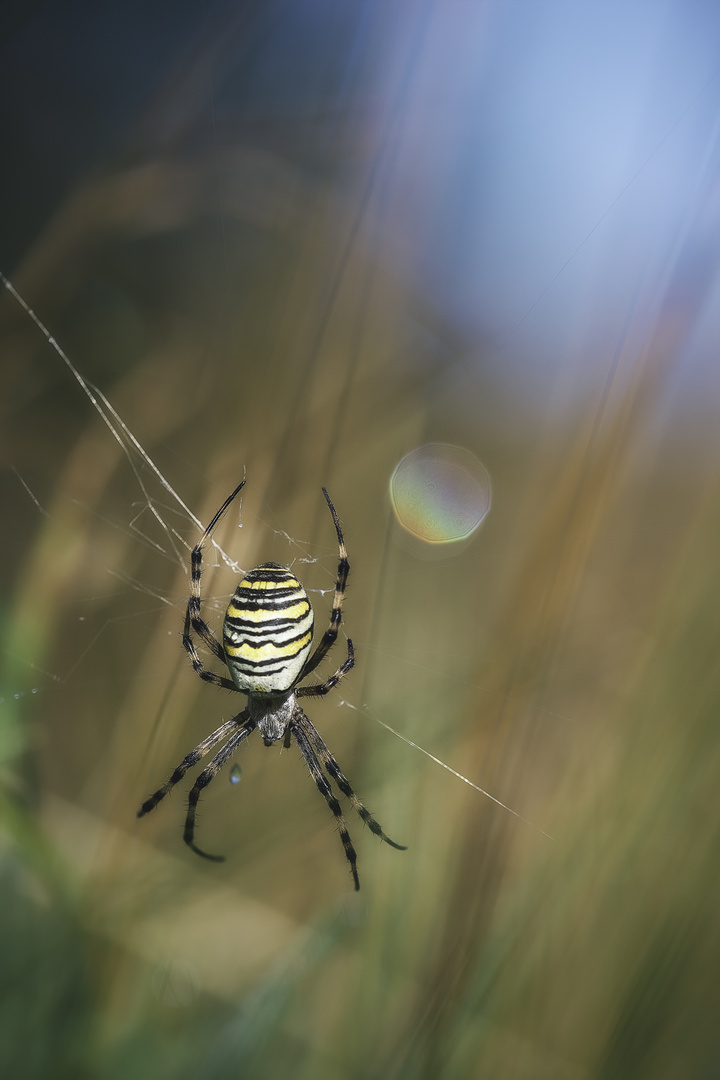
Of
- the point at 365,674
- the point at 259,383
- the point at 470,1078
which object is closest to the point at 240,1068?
the point at 470,1078

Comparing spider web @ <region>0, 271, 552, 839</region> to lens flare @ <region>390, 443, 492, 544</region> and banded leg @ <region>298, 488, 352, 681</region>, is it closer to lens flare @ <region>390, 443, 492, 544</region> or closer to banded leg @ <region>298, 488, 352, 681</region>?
→ banded leg @ <region>298, 488, 352, 681</region>

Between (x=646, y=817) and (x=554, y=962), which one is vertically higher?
(x=646, y=817)

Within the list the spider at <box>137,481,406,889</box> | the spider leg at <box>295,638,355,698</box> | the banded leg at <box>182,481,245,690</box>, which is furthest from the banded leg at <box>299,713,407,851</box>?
the banded leg at <box>182,481,245,690</box>

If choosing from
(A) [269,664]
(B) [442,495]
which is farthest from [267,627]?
(B) [442,495]

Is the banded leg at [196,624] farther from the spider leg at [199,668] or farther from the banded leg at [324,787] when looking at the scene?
the banded leg at [324,787]

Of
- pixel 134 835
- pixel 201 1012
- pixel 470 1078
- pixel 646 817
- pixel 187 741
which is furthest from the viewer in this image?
pixel 187 741

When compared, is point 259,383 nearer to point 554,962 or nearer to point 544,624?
point 544,624

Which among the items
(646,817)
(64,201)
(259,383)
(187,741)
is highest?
(64,201)
